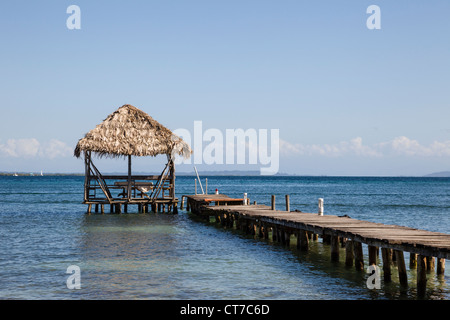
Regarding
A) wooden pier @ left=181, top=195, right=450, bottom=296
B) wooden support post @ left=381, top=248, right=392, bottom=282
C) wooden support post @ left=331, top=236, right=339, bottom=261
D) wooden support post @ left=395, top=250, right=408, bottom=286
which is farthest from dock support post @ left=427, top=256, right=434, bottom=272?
wooden support post @ left=331, top=236, right=339, bottom=261

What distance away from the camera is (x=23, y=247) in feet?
61.1

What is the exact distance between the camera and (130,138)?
30562mm

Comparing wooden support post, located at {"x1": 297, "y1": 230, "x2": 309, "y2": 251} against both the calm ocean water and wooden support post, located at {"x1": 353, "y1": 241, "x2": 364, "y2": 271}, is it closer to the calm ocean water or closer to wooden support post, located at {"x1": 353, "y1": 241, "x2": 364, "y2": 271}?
the calm ocean water

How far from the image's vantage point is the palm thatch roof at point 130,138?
3016cm

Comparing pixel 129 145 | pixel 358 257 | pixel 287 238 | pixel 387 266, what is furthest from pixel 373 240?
pixel 129 145

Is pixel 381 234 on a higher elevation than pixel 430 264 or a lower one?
higher

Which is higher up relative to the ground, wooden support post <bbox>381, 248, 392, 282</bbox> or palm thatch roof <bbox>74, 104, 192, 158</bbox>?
palm thatch roof <bbox>74, 104, 192, 158</bbox>

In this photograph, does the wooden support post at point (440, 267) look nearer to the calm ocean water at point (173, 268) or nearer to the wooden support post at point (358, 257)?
the calm ocean water at point (173, 268)

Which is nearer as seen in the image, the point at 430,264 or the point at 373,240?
the point at 373,240

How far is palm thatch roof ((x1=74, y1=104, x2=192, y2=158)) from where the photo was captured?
30.2 m

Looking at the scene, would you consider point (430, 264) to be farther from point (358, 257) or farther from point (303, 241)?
point (303, 241)
